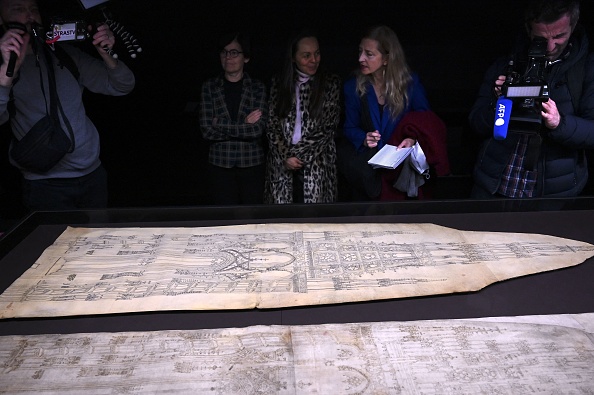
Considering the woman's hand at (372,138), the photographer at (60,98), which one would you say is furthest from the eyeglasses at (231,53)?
the woman's hand at (372,138)

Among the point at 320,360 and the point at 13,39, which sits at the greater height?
the point at 13,39

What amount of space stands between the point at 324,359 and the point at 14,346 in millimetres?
711

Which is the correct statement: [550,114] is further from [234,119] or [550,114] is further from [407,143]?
[234,119]

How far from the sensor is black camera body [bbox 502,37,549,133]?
6.58ft

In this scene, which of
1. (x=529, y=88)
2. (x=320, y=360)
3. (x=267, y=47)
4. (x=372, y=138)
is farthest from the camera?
(x=267, y=47)

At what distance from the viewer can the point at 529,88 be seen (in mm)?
2029

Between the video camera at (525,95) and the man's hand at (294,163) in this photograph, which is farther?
the man's hand at (294,163)

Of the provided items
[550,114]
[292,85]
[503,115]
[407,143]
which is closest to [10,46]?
[292,85]

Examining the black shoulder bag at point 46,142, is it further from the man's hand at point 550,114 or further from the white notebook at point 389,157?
the man's hand at point 550,114

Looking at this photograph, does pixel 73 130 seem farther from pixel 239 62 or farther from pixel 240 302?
pixel 240 302

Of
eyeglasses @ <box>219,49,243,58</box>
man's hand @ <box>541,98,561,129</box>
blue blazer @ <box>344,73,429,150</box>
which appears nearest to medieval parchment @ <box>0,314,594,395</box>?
man's hand @ <box>541,98,561,129</box>

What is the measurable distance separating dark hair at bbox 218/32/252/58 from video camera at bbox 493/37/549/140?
1.32 m

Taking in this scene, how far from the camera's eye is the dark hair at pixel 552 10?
2.12 metres

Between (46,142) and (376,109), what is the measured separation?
1.52m
